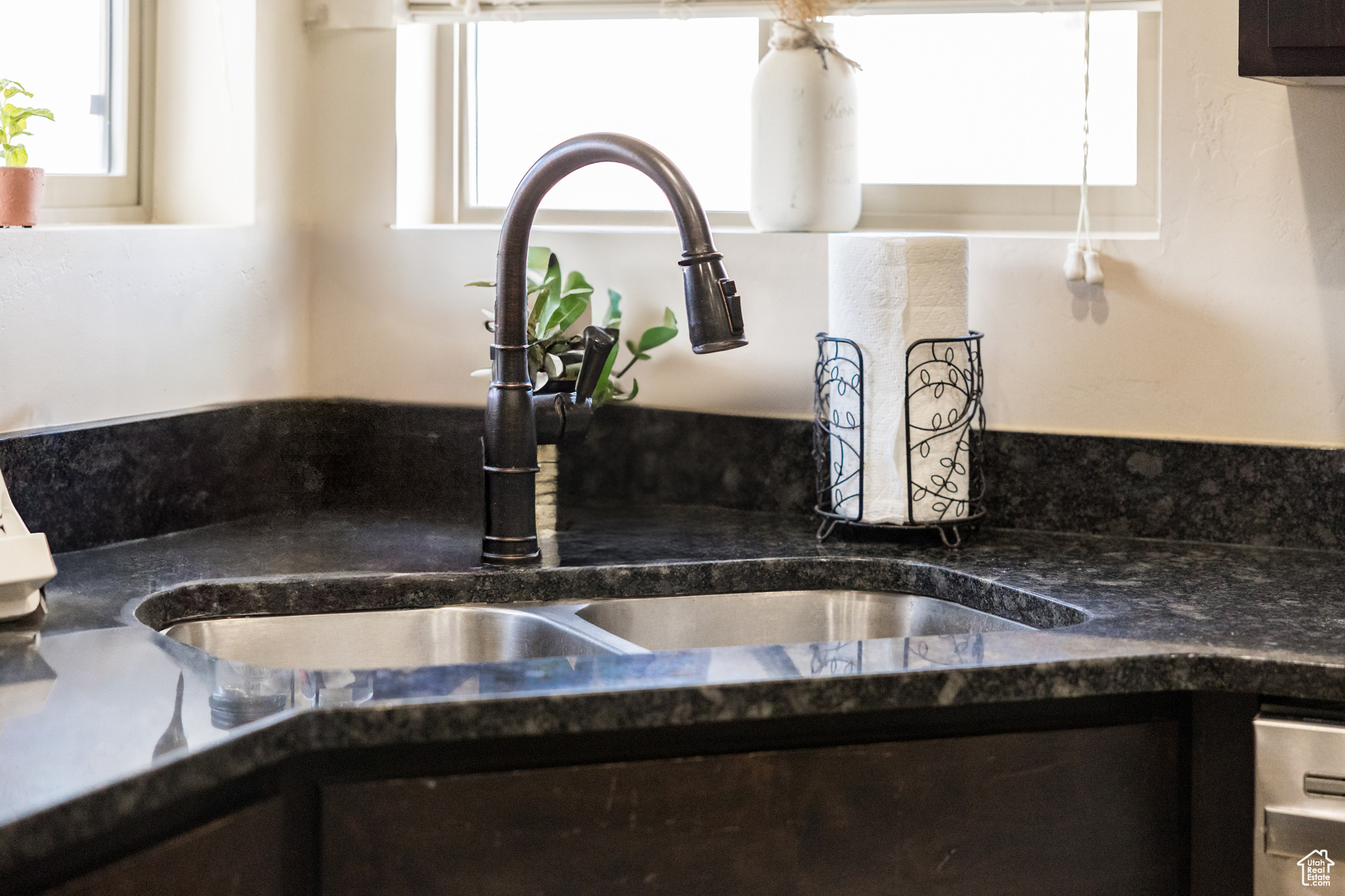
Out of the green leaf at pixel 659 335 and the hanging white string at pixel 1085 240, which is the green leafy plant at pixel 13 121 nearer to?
the green leaf at pixel 659 335

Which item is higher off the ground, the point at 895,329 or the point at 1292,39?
the point at 1292,39

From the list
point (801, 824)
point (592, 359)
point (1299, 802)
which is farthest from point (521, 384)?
point (1299, 802)

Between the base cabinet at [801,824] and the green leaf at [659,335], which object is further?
the green leaf at [659,335]

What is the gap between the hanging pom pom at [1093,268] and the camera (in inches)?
58.4

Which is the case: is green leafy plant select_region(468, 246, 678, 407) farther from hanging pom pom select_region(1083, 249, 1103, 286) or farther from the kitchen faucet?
hanging pom pom select_region(1083, 249, 1103, 286)

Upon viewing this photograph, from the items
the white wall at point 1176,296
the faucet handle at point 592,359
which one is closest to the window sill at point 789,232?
the white wall at point 1176,296

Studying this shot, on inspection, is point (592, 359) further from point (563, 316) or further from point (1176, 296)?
point (1176, 296)

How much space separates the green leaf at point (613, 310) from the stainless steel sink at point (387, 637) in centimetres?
43

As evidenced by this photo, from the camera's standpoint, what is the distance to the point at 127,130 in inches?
65.3

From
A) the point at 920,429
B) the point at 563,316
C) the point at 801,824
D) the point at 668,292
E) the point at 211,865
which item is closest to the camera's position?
the point at 211,865

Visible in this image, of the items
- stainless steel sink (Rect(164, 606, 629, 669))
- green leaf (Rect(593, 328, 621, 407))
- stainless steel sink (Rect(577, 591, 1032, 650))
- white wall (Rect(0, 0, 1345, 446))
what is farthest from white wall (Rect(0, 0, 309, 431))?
stainless steel sink (Rect(577, 591, 1032, 650))

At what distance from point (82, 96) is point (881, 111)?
3.15 feet

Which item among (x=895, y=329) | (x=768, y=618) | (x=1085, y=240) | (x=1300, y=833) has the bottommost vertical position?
(x=1300, y=833)

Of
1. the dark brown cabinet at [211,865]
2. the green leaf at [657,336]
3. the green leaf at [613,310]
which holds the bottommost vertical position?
the dark brown cabinet at [211,865]
